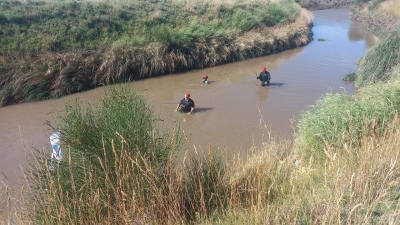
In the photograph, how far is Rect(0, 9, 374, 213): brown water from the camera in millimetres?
12383

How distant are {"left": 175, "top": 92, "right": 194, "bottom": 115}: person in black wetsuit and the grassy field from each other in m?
7.69

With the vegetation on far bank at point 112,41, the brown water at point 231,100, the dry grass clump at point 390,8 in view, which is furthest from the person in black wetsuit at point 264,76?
the dry grass clump at point 390,8

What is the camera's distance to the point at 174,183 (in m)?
4.78

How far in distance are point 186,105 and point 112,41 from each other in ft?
29.2

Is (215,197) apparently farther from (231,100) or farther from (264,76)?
(264,76)

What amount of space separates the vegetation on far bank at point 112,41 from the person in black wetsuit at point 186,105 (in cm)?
334

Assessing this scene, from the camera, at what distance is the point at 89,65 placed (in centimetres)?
1856

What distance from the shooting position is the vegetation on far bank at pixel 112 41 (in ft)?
57.0

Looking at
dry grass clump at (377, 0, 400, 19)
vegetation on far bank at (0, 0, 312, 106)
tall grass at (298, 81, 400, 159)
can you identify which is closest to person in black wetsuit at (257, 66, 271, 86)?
vegetation on far bank at (0, 0, 312, 106)

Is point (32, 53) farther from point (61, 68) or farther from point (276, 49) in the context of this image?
point (276, 49)

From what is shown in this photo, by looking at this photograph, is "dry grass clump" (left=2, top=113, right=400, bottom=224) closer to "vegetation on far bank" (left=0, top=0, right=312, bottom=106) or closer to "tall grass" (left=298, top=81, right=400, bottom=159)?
"tall grass" (left=298, top=81, right=400, bottom=159)

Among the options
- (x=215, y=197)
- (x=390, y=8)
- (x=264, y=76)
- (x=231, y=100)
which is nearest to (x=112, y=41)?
(x=231, y=100)

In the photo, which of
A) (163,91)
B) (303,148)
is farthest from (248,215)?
(163,91)

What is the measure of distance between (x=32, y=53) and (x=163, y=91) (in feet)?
21.5
